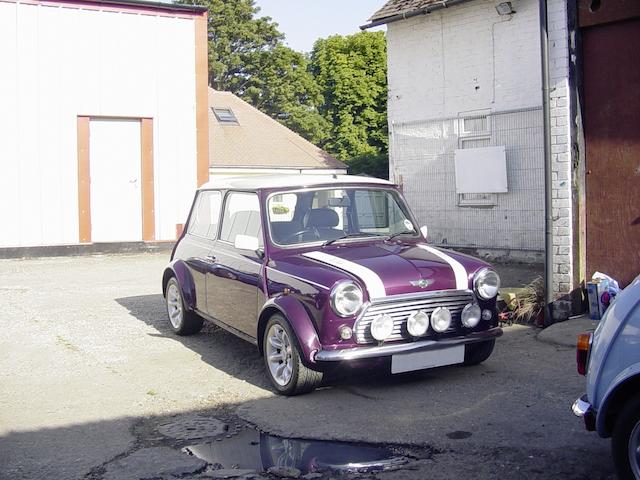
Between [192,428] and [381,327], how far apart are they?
1570 millimetres

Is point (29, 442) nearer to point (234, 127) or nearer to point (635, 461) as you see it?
point (635, 461)

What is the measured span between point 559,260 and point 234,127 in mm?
28830

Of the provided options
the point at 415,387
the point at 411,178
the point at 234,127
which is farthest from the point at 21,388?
the point at 234,127

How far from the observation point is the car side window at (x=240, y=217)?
7.34m

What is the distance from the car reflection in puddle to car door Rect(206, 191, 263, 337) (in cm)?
175

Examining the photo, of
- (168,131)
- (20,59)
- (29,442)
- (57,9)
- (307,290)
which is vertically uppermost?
(57,9)

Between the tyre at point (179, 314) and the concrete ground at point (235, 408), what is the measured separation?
0.40 ft

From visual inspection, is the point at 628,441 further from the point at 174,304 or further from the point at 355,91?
the point at 355,91

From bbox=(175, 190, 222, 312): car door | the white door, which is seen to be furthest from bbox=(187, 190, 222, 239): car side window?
the white door

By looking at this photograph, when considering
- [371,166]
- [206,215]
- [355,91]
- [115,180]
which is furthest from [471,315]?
[355,91]

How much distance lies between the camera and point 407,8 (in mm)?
15797

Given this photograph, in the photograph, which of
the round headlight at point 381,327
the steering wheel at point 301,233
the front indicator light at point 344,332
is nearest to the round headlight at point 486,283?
the round headlight at point 381,327

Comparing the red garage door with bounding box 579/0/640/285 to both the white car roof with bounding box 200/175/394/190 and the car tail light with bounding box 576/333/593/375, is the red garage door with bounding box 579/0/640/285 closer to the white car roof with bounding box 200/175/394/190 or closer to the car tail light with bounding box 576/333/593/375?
the white car roof with bounding box 200/175/394/190

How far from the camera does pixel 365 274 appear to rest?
6184mm
